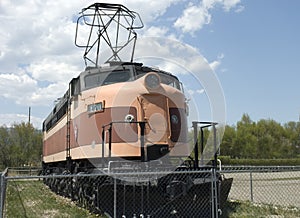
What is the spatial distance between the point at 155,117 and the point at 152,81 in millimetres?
894

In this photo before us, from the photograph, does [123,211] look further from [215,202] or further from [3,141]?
[3,141]

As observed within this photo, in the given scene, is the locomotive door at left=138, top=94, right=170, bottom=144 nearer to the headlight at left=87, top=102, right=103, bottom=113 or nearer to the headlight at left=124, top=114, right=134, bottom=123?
the headlight at left=124, top=114, right=134, bottom=123

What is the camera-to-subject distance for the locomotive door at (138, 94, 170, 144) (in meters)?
9.09

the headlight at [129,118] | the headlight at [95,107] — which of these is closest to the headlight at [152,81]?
the headlight at [129,118]

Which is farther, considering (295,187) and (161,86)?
(295,187)

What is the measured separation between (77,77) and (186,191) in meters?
4.87

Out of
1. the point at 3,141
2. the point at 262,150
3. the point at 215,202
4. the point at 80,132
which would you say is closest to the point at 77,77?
the point at 80,132

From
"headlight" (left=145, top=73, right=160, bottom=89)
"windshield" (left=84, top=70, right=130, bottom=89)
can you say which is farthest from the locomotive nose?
"windshield" (left=84, top=70, right=130, bottom=89)

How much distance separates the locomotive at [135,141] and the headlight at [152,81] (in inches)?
1.0

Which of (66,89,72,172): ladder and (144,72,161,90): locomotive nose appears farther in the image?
(66,89,72,172): ladder

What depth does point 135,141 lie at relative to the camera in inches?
356

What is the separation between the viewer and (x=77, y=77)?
11.2 metres

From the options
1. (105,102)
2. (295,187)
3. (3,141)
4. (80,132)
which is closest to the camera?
(105,102)

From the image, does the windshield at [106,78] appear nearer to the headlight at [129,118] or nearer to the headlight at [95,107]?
the headlight at [95,107]
